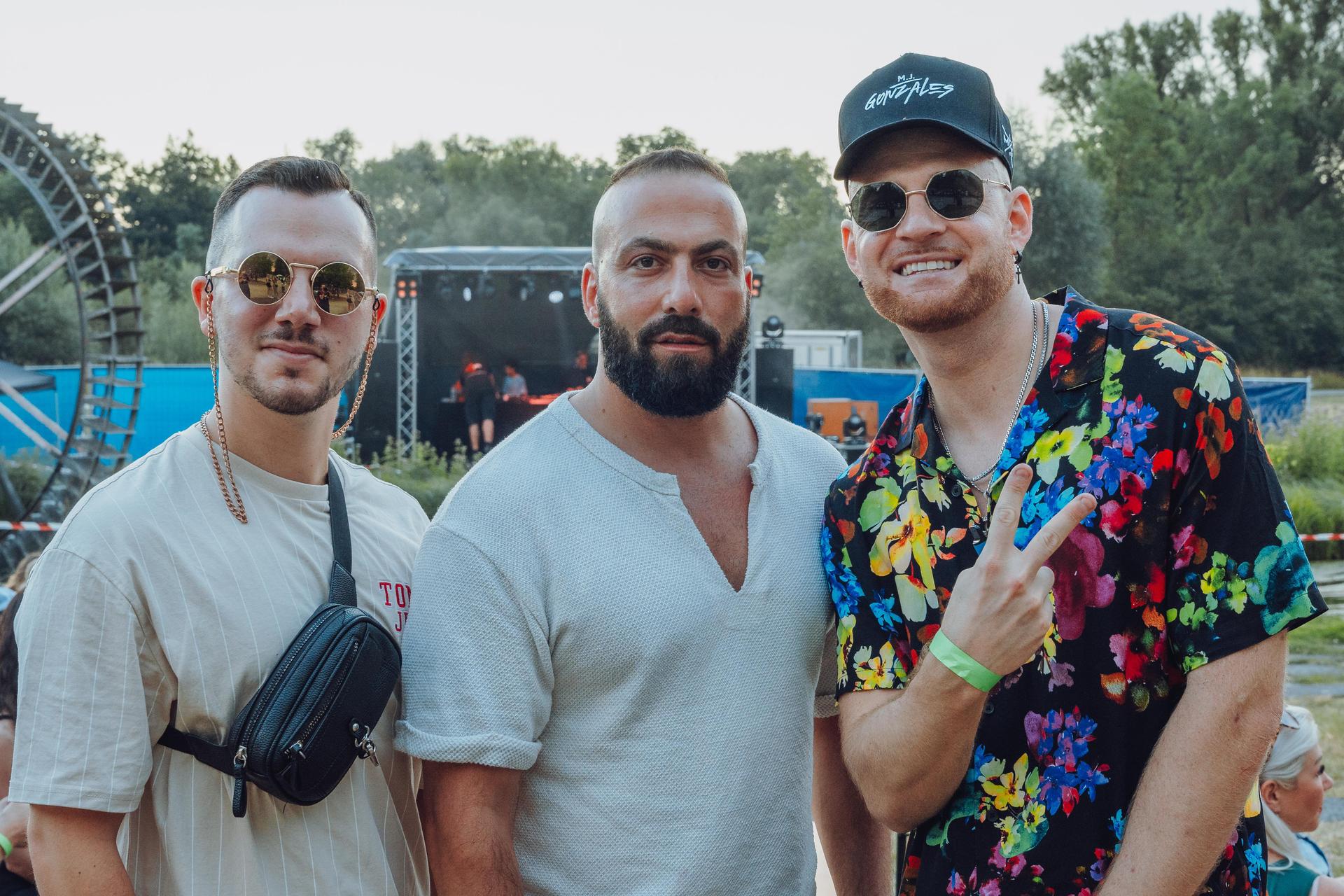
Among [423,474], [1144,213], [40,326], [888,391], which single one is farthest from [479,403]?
[1144,213]

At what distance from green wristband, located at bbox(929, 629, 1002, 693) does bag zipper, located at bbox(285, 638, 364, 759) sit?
93 centimetres

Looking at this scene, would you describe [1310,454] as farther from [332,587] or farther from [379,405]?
[332,587]

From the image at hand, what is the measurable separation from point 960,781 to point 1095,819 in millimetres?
210

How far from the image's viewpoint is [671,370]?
7.27ft

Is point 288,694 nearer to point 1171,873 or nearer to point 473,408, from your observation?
point 1171,873

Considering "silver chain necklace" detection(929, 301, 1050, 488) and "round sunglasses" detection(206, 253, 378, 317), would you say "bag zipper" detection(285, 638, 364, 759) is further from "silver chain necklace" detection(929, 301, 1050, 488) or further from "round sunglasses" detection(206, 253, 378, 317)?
"silver chain necklace" detection(929, 301, 1050, 488)

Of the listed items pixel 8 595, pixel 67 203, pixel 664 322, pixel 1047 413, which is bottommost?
pixel 8 595

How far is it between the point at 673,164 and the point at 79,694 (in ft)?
4.64

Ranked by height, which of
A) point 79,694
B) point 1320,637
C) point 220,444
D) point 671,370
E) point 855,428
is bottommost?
point 1320,637

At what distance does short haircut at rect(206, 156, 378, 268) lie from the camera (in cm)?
214

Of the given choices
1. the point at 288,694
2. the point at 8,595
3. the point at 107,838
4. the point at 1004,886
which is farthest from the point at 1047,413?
the point at 8,595

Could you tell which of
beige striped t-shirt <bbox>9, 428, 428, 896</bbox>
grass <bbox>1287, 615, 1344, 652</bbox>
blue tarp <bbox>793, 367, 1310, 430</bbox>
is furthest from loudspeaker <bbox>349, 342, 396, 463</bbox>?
beige striped t-shirt <bbox>9, 428, 428, 896</bbox>

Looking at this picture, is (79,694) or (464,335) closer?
(79,694)

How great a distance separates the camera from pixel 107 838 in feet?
5.86
